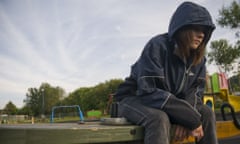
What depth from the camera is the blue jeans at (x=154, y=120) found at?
1.39 m

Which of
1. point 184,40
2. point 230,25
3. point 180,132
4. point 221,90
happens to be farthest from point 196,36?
point 230,25

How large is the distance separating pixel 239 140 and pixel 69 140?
351 cm

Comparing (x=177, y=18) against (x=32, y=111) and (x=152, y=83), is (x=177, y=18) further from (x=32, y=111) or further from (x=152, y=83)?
(x=32, y=111)

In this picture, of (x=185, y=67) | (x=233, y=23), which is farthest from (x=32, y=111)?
(x=185, y=67)

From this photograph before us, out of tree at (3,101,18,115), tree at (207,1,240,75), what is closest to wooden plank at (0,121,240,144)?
tree at (207,1,240,75)

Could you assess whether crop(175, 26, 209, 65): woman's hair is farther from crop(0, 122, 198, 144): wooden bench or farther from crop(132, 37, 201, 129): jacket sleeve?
crop(0, 122, 198, 144): wooden bench

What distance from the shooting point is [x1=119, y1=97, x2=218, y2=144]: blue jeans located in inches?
54.8

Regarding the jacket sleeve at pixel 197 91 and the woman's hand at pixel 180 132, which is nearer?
the woman's hand at pixel 180 132

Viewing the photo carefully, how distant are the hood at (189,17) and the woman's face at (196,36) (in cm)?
5

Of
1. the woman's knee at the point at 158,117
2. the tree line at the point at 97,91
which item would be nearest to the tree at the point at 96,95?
the tree line at the point at 97,91

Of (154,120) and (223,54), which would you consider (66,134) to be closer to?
(154,120)

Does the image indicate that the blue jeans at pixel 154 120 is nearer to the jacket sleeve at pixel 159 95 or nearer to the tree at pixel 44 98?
the jacket sleeve at pixel 159 95

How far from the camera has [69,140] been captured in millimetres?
1214

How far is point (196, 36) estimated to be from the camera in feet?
5.90
